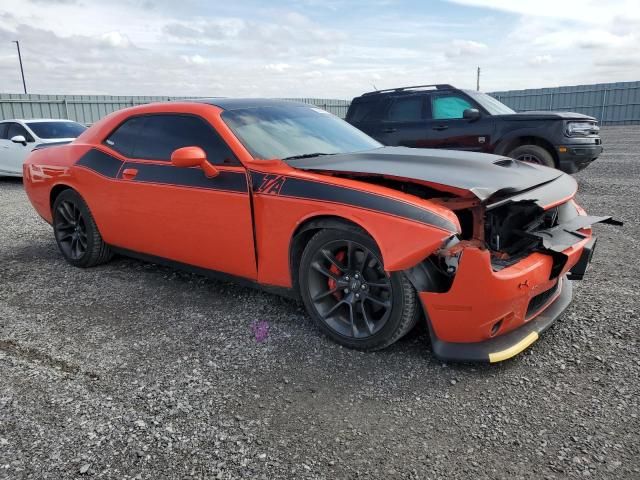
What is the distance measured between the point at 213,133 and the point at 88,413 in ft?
6.56

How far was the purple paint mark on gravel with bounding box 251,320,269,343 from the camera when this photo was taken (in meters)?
3.28

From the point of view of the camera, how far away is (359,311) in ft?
10.1

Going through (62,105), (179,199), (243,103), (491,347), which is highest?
(62,105)

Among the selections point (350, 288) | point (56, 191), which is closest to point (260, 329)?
point (350, 288)

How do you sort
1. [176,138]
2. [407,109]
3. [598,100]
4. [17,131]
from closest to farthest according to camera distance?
1. [176,138]
2. [407,109]
3. [17,131]
4. [598,100]

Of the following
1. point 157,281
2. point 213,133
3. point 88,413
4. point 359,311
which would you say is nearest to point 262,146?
point 213,133

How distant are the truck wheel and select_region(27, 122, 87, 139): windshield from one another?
9126 mm

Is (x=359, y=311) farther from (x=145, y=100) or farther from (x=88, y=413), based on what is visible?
(x=145, y=100)

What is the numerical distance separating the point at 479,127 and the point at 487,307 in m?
6.21

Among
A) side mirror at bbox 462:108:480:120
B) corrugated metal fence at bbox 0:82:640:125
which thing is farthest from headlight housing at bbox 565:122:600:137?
corrugated metal fence at bbox 0:82:640:125

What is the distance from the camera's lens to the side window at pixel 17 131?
36.1 feet

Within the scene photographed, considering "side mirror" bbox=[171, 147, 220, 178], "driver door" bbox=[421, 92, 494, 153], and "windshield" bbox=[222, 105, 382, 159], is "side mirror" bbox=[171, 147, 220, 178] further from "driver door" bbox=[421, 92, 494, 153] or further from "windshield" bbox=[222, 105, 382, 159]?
"driver door" bbox=[421, 92, 494, 153]

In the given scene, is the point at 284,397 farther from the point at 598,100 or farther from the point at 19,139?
the point at 598,100

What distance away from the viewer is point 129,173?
414 cm
